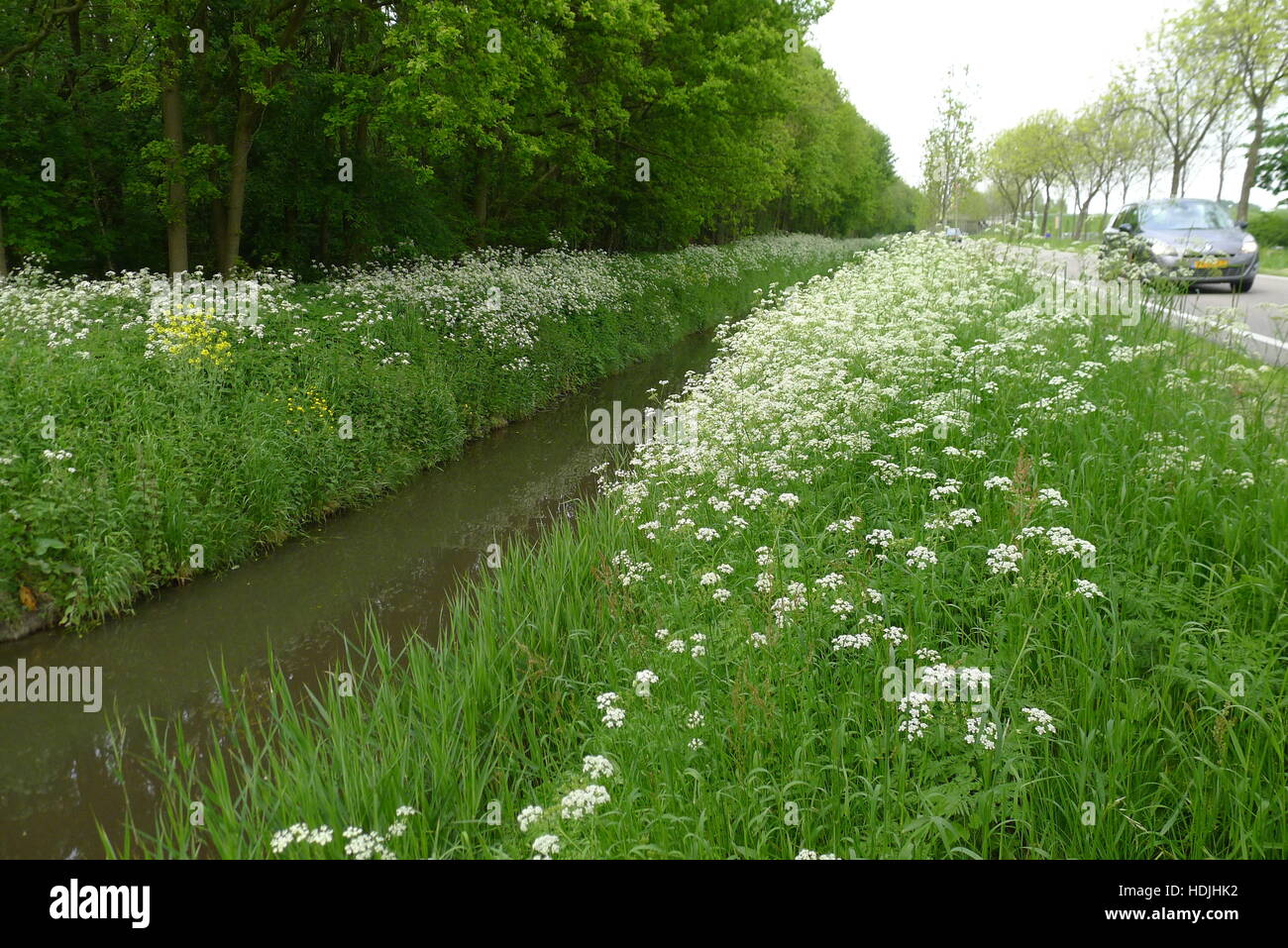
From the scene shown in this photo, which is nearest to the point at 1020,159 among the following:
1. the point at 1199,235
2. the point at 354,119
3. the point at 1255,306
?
the point at 1199,235

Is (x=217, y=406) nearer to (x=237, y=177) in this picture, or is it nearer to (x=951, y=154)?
(x=237, y=177)

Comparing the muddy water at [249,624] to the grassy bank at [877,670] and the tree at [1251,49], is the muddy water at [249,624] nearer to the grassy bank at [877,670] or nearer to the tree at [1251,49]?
the grassy bank at [877,670]

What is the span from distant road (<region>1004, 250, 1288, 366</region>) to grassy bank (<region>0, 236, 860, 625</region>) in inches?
368

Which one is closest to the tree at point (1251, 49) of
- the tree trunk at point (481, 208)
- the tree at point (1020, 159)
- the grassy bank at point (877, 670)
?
the tree at point (1020, 159)

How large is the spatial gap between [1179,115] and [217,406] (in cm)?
4481

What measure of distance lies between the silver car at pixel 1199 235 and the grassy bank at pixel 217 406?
10.2 m

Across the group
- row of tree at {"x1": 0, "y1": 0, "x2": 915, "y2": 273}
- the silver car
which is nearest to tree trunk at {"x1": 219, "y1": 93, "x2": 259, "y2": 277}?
row of tree at {"x1": 0, "y1": 0, "x2": 915, "y2": 273}

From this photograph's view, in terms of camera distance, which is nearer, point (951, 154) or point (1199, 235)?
point (1199, 235)

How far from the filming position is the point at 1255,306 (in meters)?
6.21

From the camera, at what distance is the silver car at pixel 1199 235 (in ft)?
43.3

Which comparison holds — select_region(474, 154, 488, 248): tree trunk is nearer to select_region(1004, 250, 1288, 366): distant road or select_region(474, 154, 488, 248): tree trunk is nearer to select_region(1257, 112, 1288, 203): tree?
select_region(1004, 250, 1288, 366): distant road

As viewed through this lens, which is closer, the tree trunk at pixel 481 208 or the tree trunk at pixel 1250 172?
the tree trunk at pixel 481 208

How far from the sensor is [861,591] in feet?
13.8
